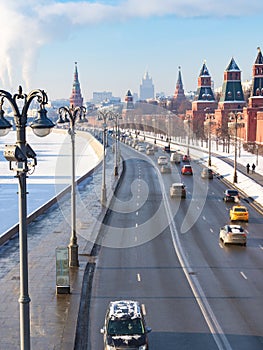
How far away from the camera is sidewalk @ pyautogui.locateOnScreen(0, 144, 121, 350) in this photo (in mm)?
17078

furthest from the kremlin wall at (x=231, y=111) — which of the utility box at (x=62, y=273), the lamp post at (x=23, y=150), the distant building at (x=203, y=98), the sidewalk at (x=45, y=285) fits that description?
the lamp post at (x=23, y=150)

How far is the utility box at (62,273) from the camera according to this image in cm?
2098

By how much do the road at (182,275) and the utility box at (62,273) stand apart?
1097 mm

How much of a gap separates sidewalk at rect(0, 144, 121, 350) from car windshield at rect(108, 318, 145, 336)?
1.35 meters

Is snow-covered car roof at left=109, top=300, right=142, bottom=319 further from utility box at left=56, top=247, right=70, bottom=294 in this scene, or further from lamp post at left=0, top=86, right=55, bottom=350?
lamp post at left=0, top=86, right=55, bottom=350

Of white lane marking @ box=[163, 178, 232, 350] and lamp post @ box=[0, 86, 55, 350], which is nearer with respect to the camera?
lamp post @ box=[0, 86, 55, 350]

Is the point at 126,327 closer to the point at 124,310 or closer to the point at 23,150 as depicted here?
the point at 124,310

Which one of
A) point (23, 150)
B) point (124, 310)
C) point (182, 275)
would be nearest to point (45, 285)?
point (182, 275)

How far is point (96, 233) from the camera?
32.8m

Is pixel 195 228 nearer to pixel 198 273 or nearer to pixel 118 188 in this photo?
pixel 198 273

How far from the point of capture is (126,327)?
52.1 ft

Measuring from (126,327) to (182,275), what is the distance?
28.0 ft

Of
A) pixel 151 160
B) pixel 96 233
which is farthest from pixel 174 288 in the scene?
pixel 151 160

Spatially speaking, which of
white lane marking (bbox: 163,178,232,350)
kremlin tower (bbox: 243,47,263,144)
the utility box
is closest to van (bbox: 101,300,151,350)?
white lane marking (bbox: 163,178,232,350)
